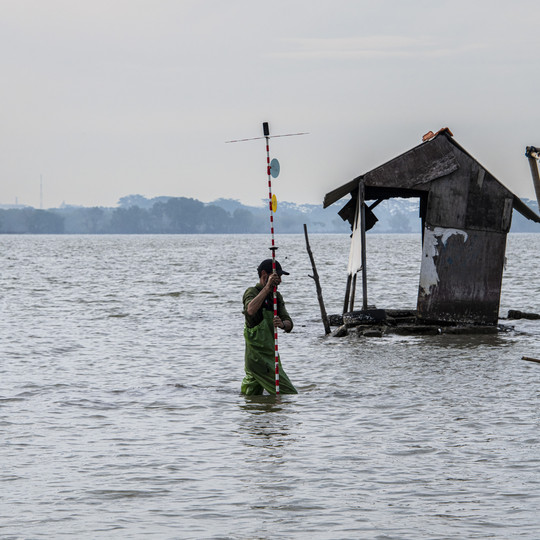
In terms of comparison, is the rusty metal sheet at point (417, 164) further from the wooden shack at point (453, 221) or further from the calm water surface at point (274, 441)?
the calm water surface at point (274, 441)

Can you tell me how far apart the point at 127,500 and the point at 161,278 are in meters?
41.5

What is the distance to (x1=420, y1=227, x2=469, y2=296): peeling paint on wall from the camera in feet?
61.5

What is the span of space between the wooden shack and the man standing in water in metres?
7.68

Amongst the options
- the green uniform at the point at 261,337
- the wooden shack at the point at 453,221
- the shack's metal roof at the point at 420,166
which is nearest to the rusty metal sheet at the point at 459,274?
the wooden shack at the point at 453,221

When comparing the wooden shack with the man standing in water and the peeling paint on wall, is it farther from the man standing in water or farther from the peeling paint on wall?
the man standing in water

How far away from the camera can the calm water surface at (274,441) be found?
6.86 meters

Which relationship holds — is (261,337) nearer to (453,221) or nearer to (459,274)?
(453,221)

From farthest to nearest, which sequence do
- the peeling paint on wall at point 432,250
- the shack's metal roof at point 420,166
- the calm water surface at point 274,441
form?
the peeling paint on wall at point 432,250, the shack's metal roof at point 420,166, the calm water surface at point 274,441

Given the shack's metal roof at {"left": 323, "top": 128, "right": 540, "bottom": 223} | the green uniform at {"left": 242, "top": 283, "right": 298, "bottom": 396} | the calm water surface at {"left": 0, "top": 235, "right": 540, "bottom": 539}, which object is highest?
the shack's metal roof at {"left": 323, "top": 128, "right": 540, "bottom": 223}

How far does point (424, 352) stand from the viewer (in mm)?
16609

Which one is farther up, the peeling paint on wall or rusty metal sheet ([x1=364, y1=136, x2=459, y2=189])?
rusty metal sheet ([x1=364, y1=136, x2=459, y2=189])

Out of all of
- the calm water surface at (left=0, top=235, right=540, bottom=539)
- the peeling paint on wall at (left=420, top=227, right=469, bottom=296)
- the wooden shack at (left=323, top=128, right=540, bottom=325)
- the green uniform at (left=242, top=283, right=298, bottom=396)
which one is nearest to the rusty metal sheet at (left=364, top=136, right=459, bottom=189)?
the wooden shack at (left=323, top=128, right=540, bottom=325)

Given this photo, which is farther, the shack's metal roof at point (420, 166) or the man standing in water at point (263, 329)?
the shack's metal roof at point (420, 166)

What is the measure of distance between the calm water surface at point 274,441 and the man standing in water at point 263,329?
0.24 metres
